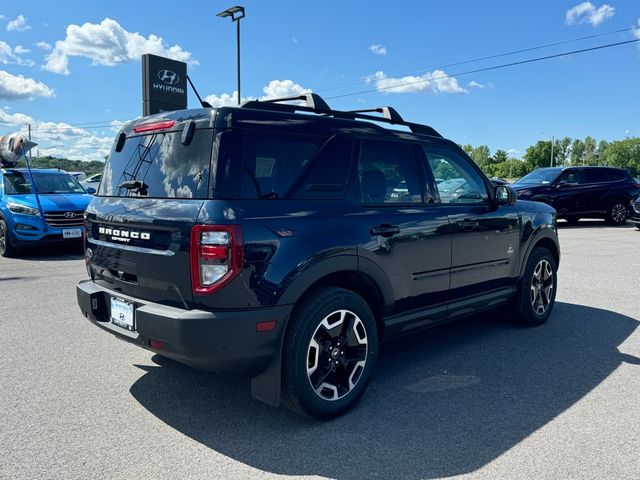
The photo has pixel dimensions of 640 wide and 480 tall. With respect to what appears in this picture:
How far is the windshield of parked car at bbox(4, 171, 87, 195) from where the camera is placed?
10250mm

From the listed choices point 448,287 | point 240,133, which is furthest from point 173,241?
point 448,287

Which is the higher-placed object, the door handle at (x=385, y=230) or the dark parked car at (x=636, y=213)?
the door handle at (x=385, y=230)

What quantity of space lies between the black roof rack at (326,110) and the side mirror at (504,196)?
77 centimetres

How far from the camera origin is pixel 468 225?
4.34 metres

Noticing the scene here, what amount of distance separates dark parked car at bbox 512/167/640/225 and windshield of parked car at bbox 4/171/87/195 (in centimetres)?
1205

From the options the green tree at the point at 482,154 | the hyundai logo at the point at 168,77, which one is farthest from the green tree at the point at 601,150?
the hyundai logo at the point at 168,77

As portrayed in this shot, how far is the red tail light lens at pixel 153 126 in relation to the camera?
3303mm

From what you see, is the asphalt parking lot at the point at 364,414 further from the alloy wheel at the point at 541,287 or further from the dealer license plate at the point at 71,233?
the dealer license plate at the point at 71,233

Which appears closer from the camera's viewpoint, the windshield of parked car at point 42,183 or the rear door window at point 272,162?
the rear door window at point 272,162

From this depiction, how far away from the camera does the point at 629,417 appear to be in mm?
3297

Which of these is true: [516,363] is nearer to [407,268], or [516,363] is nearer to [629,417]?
[629,417]

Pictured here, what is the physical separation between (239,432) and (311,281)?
100cm

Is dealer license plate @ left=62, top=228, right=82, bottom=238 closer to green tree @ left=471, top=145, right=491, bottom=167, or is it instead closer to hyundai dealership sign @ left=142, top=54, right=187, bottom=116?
hyundai dealership sign @ left=142, top=54, right=187, bottom=116

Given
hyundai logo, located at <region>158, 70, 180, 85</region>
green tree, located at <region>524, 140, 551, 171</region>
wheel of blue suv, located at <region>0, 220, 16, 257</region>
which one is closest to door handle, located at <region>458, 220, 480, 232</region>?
wheel of blue suv, located at <region>0, 220, 16, 257</region>
